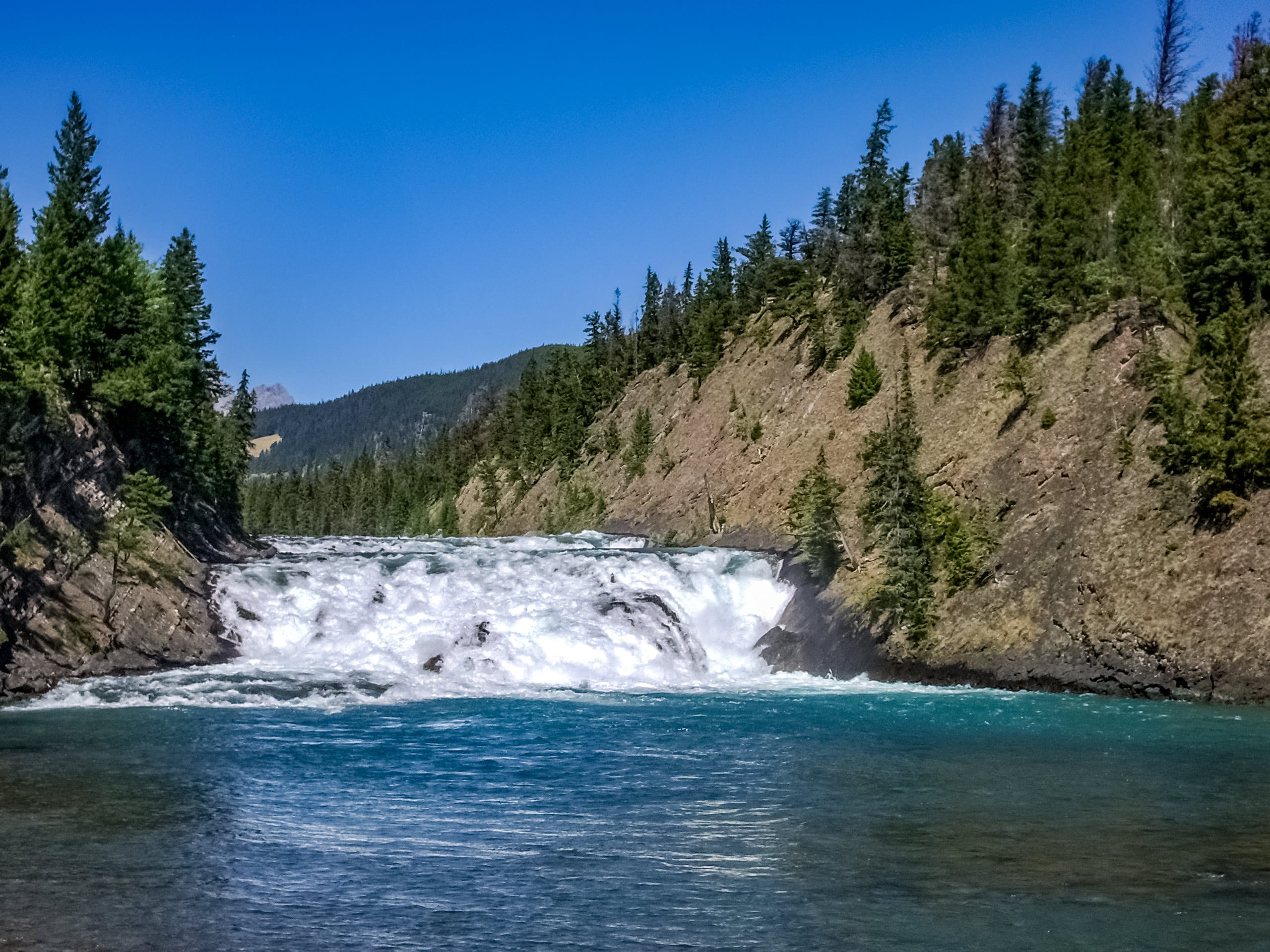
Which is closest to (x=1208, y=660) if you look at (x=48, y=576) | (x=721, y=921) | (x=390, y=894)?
(x=721, y=921)

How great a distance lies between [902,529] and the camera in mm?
38969

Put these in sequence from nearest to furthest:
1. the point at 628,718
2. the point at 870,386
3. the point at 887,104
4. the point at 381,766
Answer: the point at 381,766, the point at 628,718, the point at 870,386, the point at 887,104

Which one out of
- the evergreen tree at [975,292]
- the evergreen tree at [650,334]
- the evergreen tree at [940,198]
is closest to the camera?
the evergreen tree at [975,292]

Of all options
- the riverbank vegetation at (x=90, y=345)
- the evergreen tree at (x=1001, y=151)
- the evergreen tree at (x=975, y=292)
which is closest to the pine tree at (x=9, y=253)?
the riverbank vegetation at (x=90, y=345)

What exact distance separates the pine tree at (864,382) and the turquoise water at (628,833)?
3212 cm

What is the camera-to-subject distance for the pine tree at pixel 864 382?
5822cm

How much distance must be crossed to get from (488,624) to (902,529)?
15.3 m

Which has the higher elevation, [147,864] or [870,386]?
[870,386]

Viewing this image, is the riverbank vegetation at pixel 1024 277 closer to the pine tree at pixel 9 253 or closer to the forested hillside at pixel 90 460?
the forested hillside at pixel 90 460

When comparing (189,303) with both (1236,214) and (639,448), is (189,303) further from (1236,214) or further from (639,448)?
(1236,214)

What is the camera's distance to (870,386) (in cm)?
5825

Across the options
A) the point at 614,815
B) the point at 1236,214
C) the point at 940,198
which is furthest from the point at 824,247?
the point at 614,815

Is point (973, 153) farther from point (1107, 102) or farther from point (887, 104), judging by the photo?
point (887, 104)

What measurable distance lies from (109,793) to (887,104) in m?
94.3
